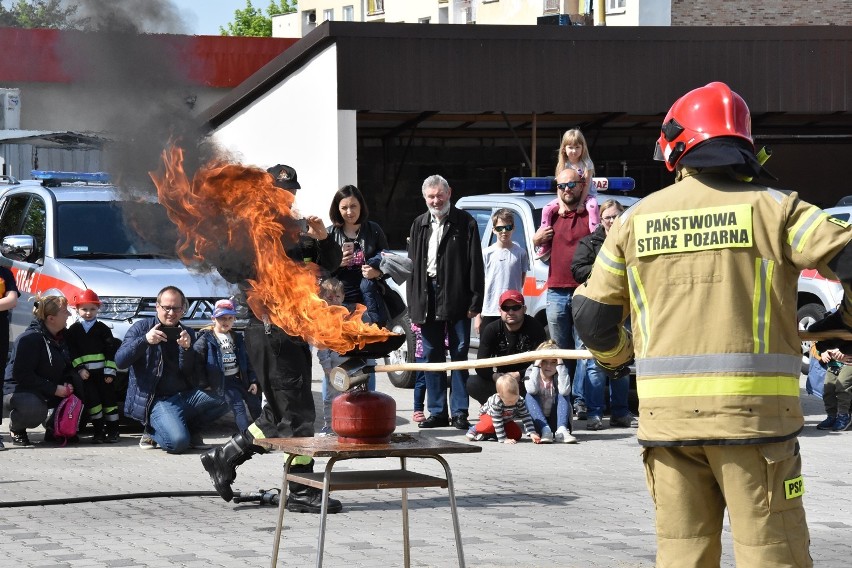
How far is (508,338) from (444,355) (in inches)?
26.7

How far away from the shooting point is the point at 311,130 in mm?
23281

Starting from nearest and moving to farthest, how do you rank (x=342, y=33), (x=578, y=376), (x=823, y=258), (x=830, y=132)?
(x=823, y=258) < (x=578, y=376) < (x=342, y=33) < (x=830, y=132)

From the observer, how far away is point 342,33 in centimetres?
2295

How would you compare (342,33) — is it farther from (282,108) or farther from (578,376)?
(578,376)

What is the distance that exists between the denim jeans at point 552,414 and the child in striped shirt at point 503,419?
0.22 feet

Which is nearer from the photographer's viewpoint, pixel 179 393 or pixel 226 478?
pixel 226 478

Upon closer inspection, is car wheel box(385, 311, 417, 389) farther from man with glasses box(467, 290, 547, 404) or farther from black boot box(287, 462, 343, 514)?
black boot box(287, 462, 343, 514)

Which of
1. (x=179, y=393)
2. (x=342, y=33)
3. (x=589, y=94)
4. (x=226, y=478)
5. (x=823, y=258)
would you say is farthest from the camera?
(x=589, y=94)

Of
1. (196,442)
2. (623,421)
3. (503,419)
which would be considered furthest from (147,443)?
(623,421)

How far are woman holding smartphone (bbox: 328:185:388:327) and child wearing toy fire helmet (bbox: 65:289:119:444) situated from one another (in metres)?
2.57

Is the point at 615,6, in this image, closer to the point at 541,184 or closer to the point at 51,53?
the point at 541,184

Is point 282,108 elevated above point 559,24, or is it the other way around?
point 559,24

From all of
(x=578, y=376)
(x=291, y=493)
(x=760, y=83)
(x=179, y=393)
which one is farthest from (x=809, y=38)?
(x=291, y=493)

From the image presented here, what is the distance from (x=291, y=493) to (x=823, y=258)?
4761mm
